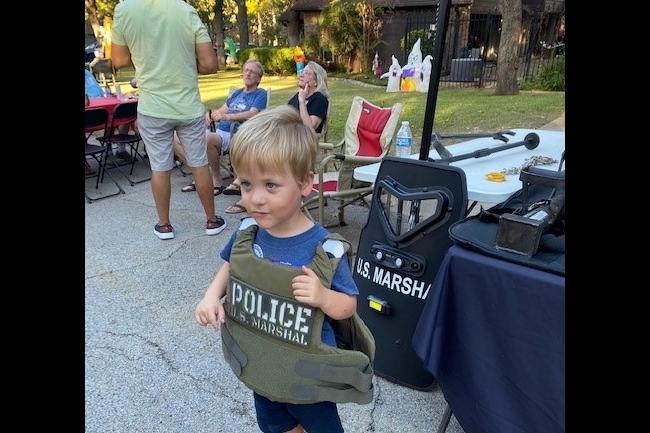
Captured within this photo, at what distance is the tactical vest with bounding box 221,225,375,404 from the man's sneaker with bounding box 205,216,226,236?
2809mm

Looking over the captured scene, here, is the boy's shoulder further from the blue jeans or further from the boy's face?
the blue jeans

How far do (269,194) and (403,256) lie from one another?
3.35ft

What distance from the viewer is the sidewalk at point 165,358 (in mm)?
2131

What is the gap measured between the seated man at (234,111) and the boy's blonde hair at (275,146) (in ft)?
12.4

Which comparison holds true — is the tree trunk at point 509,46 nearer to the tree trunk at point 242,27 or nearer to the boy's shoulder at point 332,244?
the boy's shoulder at point 332,244

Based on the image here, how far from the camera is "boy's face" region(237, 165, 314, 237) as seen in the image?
126 cm

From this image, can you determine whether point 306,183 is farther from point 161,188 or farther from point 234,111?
point 234,111

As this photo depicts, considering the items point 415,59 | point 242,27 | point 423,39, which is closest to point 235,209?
point 415,59

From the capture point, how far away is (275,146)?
1246 mm

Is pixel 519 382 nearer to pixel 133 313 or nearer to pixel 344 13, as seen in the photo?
pixel 133 313

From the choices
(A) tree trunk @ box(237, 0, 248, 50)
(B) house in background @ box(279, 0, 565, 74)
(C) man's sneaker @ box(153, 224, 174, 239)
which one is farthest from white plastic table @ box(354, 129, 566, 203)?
(A) tree trunk @ box(237, 0, 248, 50)

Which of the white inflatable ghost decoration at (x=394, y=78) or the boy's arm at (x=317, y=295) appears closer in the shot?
the boy's arm at (x=317, y=295)

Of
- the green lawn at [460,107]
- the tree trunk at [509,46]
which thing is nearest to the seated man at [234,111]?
the green lawn at [460,107]
